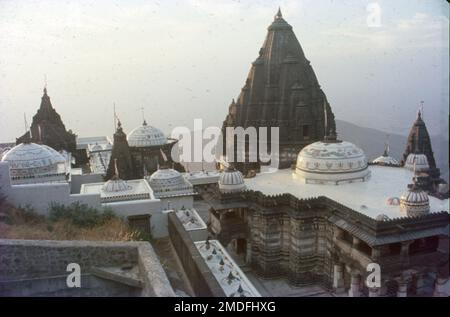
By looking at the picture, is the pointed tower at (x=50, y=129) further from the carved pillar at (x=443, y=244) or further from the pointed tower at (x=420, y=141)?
the carved pillar at (x=443, y=244)

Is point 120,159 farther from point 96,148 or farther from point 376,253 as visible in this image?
point 376,253

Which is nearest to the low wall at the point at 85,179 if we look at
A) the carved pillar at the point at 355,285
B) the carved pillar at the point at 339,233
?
the carved pillar at the point at 339,233

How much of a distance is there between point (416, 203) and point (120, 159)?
14048mm

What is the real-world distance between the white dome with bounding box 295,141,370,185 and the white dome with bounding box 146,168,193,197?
5.41m

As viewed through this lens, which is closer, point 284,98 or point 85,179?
point 85,179

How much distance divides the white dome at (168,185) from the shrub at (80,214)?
4.25m

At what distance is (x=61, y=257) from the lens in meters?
10.4

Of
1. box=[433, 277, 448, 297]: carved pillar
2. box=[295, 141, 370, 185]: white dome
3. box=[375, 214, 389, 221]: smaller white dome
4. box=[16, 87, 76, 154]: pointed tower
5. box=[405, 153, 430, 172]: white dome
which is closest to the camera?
box=[375, 214, 389, 221]: smaller white dome

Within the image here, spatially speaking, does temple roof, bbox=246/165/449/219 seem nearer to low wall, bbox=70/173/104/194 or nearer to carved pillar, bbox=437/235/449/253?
carved pillar, bbox=437/235/449/253

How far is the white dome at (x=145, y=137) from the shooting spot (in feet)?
85.7

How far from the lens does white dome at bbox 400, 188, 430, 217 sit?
13438 millimetres

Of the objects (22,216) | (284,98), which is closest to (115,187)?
(22,216)

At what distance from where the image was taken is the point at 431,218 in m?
13.3

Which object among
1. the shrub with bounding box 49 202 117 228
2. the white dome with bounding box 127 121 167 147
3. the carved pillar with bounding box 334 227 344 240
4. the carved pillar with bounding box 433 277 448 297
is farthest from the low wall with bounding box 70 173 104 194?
the carved pillar with bounding box 433 277 448 297
